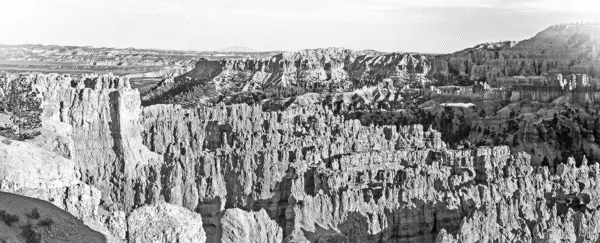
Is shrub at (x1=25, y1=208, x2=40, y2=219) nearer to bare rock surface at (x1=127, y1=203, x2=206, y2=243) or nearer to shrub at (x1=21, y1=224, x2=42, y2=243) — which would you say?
shrub at (x1=21, y1=224, x2=42, y2=243)

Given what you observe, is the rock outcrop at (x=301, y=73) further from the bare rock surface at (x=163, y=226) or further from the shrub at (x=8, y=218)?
the shrub at (x=8, y=218)

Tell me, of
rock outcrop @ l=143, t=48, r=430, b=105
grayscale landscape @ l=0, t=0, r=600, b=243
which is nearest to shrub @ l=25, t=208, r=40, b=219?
grayscale landscape @ l=0, t=0, r=600, b=243

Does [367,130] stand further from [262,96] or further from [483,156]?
[262,96]

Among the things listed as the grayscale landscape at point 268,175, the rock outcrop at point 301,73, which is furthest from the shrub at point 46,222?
the rock outcrop at point 301,73

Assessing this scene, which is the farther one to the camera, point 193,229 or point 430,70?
point 430,70

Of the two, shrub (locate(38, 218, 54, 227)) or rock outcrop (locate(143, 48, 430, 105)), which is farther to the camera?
rock outcrop (locate(143, 48, 430, 105))

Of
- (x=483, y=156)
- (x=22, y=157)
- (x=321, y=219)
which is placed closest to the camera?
(x=22, y=157)

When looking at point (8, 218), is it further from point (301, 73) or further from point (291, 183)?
point (301, 73)

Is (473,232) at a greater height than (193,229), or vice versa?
(193,229)

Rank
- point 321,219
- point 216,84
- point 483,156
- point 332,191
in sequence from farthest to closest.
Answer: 1. point 216,84
2. point 483,156
3. point 332,191
4. point 321,219

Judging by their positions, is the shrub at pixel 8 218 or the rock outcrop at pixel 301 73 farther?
the rock outcrop at pixel 301 73

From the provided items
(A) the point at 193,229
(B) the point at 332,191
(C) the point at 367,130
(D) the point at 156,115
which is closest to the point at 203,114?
(D) the point at 156,115
